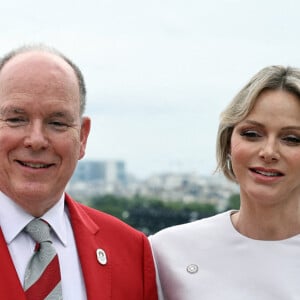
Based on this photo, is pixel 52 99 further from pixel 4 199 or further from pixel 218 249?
pixel 218 249

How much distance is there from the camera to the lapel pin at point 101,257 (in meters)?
5.64

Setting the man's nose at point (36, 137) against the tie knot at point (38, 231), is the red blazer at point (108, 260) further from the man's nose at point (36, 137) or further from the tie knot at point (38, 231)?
the man's nose at point (36, 137)

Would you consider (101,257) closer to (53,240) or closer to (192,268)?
(53,240)

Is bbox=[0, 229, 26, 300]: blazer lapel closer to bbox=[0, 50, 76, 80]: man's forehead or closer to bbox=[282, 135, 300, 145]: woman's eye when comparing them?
bbox=[0, 50, 76, 80]: man's forehead

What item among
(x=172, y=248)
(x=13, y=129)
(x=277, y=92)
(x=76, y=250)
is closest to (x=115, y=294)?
(x=76, y=250)

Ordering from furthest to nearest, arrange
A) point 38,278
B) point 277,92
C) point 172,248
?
point 172,248
point 277,92
point 38,278

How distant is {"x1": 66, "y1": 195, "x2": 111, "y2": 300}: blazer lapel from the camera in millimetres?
5422

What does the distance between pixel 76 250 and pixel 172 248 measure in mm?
1027

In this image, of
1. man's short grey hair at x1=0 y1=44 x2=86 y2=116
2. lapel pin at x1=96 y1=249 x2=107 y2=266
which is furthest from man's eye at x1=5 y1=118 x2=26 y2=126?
lapel pin at x1=96 y1=249 x2=107 y2=266

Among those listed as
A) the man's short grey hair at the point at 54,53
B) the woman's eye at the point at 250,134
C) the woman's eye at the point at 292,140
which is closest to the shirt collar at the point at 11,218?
the man's short grey hair at the point at 54,53

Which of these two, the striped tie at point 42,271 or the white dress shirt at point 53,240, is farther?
the white dress shirt at point 53,240

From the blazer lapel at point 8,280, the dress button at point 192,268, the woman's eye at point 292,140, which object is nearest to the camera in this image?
the blazer lapel at point 8,280

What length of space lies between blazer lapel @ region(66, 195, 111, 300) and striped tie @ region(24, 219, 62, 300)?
→ 31cm

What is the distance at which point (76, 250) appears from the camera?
554cm
